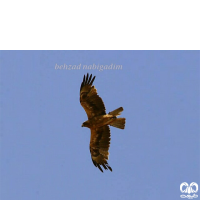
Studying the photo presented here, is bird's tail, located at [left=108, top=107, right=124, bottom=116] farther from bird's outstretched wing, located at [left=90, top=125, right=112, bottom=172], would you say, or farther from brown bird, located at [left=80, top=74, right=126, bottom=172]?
bird's outstretched wing, located at [left=90, top=125, right=112, bottom=172]

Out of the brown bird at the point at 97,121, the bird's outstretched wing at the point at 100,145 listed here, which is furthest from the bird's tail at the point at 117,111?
the bird's outstretched wing at the point at 100,145

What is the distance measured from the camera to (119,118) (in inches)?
404

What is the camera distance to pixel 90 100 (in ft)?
33.5

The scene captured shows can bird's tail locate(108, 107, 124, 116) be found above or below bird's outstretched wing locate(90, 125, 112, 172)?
above

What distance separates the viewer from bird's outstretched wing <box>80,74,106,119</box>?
10.2 metres

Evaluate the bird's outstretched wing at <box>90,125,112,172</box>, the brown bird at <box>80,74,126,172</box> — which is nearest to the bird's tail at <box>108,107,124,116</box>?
the brown bird at <box>80,74,126,172</box>

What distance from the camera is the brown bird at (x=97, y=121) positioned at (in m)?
10.2

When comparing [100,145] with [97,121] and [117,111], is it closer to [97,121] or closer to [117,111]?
[97,121]

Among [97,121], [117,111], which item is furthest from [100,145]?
[117,111]

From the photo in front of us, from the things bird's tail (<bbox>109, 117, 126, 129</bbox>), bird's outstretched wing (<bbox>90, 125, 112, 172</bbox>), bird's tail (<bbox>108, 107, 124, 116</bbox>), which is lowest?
bird's outstretched wing (<bbox>90, 125, 112, 172</bbox>)

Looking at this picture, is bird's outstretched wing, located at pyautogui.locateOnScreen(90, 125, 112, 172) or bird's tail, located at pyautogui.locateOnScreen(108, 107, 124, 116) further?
bird's outstretched wing, located at pyautogui.locateOnScreen(90, 125, 112, 172)
